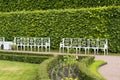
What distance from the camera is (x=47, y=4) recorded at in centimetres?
2052

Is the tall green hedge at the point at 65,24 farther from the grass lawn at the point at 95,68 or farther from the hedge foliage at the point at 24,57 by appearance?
the grass lawn at the point at 95,68

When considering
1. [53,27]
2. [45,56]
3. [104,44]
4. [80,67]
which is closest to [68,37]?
[53,27]

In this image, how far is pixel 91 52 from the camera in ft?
51.8

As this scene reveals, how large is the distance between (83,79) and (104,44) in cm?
763

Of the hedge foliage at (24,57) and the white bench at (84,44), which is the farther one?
the white bench at (84,44)

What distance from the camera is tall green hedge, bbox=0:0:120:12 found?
60.7 ft

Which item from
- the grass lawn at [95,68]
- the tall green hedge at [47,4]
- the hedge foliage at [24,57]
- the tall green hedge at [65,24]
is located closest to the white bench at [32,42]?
the tall green hedge at [65,24]

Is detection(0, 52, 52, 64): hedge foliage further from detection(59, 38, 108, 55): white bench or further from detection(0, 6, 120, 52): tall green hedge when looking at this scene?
detection(0, 6, 120, 52): tall green hedge

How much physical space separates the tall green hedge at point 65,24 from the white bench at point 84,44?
407mm

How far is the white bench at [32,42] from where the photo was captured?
55.6 feet

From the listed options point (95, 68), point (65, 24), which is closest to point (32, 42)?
point (65, 24)

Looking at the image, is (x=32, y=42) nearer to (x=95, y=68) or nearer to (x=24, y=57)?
(x=24, y=57)

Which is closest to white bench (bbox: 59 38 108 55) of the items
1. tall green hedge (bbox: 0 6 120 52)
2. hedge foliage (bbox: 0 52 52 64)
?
tall green hedge (bbox: 0 6 120 52)

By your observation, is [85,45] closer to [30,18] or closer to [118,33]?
[118,33]
